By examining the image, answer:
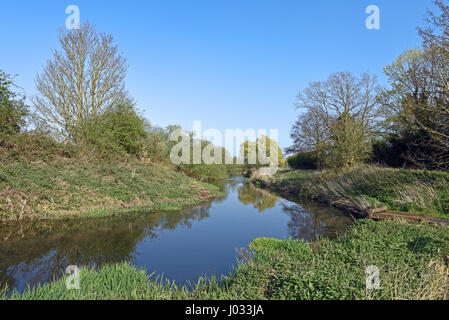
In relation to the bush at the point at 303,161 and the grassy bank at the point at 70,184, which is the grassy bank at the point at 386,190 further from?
the bush at the point at 303,161

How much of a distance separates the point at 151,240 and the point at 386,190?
34.9ft

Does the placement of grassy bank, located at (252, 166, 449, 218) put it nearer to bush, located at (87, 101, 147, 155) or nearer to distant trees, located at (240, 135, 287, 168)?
bush, located at (87, 101, 147, 155)

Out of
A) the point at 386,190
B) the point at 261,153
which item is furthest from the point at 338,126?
the point at 261,153

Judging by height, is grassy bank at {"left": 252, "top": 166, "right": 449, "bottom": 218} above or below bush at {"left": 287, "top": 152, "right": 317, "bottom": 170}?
below

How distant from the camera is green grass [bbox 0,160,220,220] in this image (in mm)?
8867

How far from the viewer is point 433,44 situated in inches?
383

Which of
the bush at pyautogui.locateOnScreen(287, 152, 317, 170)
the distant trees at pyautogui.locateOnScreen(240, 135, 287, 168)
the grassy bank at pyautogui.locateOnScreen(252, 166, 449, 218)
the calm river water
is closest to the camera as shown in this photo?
the calm river water

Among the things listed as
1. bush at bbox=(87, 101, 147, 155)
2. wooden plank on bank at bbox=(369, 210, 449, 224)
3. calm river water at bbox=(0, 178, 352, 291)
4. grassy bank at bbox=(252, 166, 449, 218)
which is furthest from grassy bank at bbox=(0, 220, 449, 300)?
bush at bbox=(87, 101, 147, 155)

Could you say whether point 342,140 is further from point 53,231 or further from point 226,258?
point 53,231

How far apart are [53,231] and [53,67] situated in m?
12.1

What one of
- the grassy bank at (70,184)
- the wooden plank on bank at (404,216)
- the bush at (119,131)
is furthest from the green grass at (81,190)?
the wooden plank on bank at (404,216)

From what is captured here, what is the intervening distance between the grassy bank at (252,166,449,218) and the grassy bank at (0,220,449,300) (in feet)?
16.7

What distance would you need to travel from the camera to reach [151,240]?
25.0 feet
